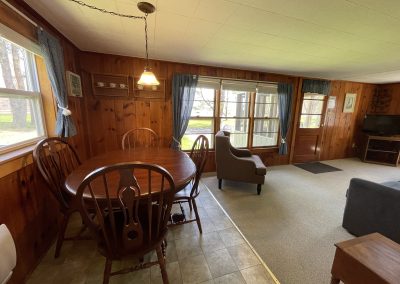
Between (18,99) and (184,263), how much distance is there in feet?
6.66

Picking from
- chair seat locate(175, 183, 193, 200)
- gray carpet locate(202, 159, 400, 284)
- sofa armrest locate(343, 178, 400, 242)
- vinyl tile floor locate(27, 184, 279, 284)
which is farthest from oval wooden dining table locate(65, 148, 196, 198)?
sofa armrest locate(343, 178, 400, 242)

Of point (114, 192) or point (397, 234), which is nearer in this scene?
point (114, 192)

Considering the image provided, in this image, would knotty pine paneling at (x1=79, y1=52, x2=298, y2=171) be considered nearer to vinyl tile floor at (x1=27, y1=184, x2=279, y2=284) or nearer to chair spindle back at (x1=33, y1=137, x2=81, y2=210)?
chair spindle back at (x1=33, y1=137, x2=81, y2=210)

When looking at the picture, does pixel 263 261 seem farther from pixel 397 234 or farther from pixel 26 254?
pixel 26 254

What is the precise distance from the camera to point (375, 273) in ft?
2.93

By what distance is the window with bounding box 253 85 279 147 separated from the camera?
373cm

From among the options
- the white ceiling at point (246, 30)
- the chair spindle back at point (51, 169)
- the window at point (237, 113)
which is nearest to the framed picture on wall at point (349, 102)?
the white ceiling at point (246, 30)

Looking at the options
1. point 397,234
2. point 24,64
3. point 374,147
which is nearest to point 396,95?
point 374,147

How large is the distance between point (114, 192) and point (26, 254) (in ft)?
3.25

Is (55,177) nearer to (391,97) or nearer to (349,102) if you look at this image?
(349,102)

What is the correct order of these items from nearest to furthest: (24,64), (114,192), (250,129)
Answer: (114,192) → (24,64) → (250,129)

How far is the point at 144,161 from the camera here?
1.71 meters

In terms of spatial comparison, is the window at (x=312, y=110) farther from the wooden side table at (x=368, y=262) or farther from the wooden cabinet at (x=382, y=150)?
the wooden side table at (x=368, y=262)

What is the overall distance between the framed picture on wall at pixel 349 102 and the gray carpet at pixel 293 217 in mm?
1859
